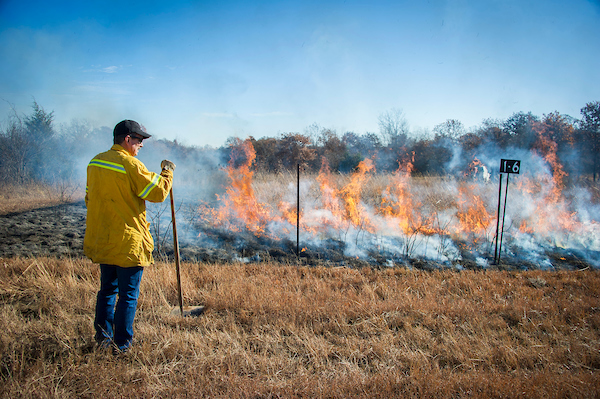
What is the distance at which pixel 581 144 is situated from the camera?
46.7 ft

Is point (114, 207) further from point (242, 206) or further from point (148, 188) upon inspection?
point (242, 206)

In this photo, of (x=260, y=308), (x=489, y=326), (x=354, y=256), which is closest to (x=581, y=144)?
(x=354, y=256)

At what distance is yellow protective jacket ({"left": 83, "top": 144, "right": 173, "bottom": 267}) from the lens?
2656 mm

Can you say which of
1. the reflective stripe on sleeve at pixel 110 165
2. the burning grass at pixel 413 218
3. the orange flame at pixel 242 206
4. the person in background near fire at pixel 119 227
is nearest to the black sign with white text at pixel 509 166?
the burning grass at pixel 413 218

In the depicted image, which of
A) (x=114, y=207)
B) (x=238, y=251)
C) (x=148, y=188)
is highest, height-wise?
(x=148, y=188)

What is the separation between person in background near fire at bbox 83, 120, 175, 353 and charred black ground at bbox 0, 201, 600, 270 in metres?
3.01

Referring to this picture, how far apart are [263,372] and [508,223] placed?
966 cm

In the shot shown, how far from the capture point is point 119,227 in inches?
106

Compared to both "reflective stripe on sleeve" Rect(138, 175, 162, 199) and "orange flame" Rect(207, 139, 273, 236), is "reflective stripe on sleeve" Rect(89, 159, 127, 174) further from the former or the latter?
"orange flame" Rect(207, 139, 273, 236)

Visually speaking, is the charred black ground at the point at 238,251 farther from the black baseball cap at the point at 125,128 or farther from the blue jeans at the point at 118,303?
the black baseball cap at the point at 125,128

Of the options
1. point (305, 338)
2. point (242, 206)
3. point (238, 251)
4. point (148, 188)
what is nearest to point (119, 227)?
point (148, 188)

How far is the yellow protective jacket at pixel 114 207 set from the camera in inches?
105

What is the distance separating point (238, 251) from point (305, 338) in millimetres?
3992

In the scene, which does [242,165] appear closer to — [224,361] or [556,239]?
[224,361]
